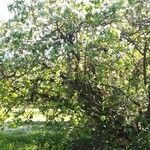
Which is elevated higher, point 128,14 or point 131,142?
point 128,14

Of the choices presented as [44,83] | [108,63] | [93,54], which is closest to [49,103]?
[44,83]

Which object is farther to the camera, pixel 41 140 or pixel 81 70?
pixel 41 140

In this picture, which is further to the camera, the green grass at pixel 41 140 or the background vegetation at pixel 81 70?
the green grass at pixel 41 140

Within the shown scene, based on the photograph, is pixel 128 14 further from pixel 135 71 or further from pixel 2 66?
pixel 2 66

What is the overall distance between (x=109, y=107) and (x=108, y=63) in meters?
1.24

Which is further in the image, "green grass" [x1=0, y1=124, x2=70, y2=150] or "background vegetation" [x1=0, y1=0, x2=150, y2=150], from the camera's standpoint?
"green grass" [x1=0, y1=124, x2=70, y2=150]

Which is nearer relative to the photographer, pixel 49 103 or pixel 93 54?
pixel 93 54

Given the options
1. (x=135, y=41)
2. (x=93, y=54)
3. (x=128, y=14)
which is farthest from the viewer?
(x=135, y=41)

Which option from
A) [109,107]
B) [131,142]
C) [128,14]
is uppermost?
[128,14]

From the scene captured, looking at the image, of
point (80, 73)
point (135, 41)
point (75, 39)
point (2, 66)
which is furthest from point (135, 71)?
point (2, 66)

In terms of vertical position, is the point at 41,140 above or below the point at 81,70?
below

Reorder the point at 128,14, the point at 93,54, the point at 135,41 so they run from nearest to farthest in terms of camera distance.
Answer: the point at 93,54, the point at 128,14, the point at 135,41

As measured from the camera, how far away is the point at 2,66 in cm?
966

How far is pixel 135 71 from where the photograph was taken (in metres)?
11.6
